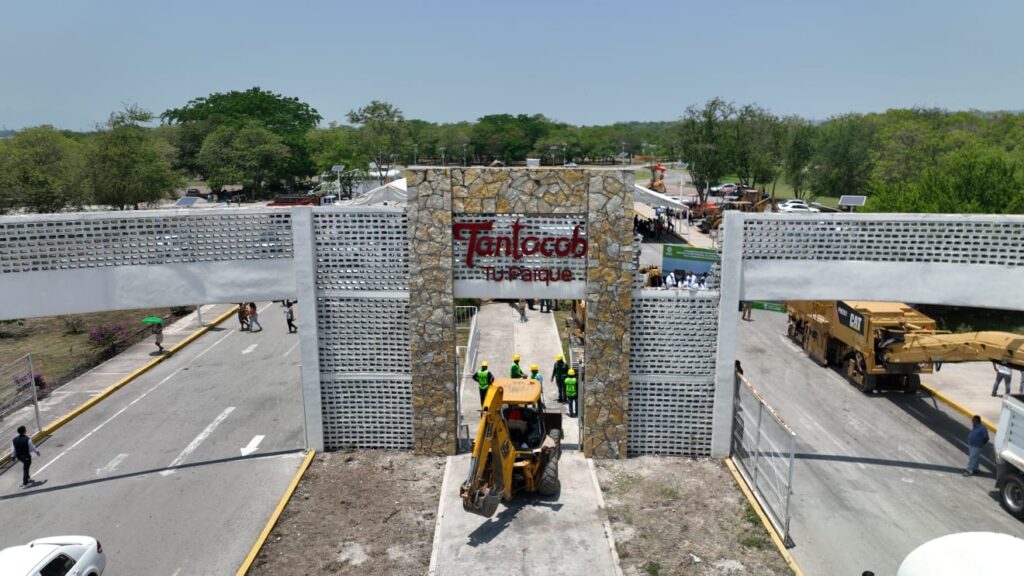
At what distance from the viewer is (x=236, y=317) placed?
28344 millimetres

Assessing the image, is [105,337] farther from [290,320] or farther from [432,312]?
[432,312]

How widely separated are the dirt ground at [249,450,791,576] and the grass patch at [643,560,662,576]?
2 centimetres

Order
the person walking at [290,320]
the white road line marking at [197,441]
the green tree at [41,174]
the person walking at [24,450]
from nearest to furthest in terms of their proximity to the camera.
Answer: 1. the person walking at [24,450]
2. the white road line marking at [197,441]
3. the person walking at [290,320]
4. the green tree at [41,174]

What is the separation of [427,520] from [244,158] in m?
57.3

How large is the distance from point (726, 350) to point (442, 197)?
681 cm

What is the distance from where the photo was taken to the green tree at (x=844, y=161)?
5747 centimetres

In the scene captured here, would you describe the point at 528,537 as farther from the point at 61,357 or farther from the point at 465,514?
the point at 61,357

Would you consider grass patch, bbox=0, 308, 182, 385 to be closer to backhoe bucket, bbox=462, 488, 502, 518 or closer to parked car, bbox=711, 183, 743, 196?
backhoe bucket, bbox=462, 488, 502, 518

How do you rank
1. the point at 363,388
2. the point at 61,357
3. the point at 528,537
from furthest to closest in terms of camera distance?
the point at 61,357 < the point at 363,388 < the point at 528,537

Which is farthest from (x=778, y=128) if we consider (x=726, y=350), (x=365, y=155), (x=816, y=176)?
(x=726, y=350)

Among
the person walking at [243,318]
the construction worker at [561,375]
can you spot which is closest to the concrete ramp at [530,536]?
the construction worker at [561,375]

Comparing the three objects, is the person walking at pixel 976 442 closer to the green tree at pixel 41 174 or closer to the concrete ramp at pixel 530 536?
the concrete ramp at pixel 530 536

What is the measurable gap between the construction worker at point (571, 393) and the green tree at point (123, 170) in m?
36.2

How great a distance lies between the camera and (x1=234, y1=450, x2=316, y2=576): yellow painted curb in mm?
11609
